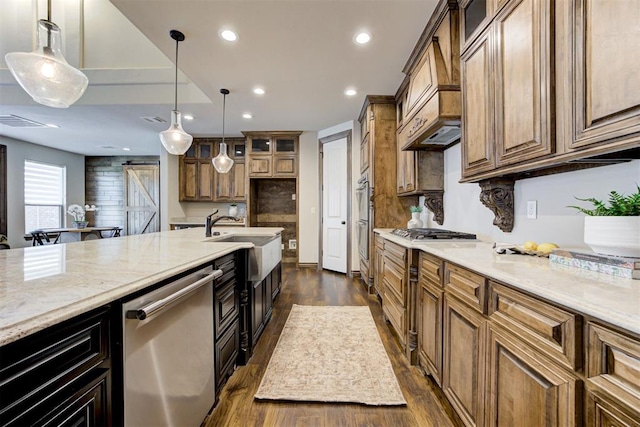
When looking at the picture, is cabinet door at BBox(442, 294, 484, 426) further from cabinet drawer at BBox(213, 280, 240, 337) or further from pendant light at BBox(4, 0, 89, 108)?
pendant light at BBox(4, 0, 89, 108)

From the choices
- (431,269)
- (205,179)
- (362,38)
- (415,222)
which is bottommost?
(431,269)

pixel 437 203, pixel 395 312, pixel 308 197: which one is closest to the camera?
pixel 395 312

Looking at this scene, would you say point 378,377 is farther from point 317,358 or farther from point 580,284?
point 580,284

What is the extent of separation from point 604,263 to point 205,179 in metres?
6.05

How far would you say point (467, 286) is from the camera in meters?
1.31

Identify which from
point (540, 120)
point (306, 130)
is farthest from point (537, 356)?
point (306, 130)

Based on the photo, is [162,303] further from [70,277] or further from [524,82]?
[524,82]

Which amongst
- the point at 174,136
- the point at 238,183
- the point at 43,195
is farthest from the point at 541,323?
the point at 43,195

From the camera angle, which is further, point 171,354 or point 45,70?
point 45,70

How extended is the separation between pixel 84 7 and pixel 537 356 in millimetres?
5947

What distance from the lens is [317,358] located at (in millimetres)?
2092

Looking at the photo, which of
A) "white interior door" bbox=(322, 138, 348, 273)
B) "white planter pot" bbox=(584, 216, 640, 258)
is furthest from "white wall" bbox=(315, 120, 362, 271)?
"white planter pot" bbox=(584, 216, 640, 258)

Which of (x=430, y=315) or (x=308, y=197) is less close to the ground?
(x=308, y=197)

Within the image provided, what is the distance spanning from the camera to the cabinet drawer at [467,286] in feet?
3.90
